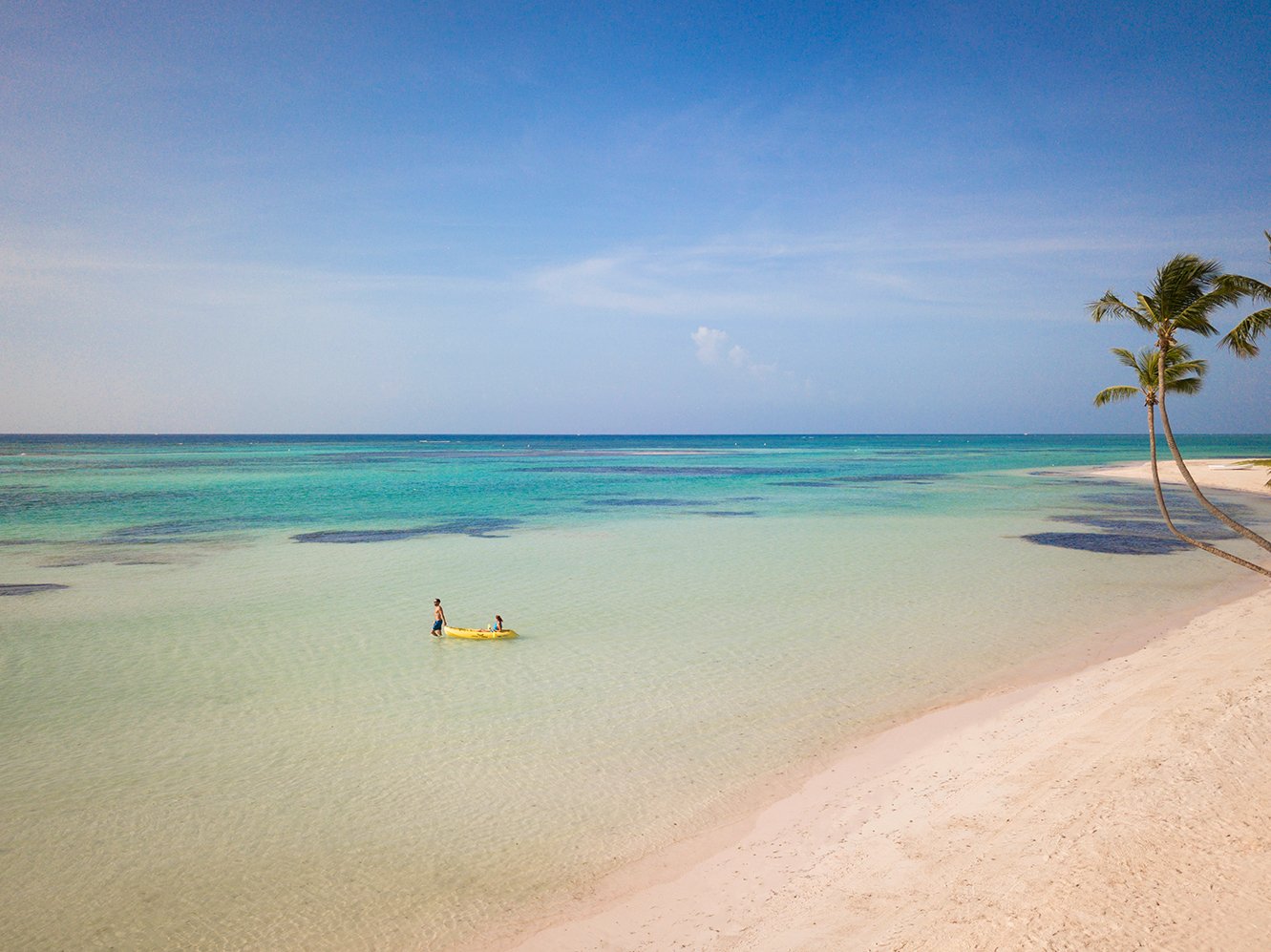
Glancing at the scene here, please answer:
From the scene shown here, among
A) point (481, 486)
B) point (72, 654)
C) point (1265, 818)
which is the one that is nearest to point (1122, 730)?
point (1265, 818)

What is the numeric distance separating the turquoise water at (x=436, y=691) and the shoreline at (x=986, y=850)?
69 cm

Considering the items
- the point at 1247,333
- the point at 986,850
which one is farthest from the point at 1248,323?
the point at 986,850

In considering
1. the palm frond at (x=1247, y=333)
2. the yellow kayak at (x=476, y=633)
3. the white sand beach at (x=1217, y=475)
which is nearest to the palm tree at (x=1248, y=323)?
the palm frond at (x=1247, y=333)

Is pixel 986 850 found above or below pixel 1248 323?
below

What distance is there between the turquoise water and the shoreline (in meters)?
0.69

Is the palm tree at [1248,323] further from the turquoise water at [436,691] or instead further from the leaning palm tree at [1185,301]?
the turquoise water at [436,691]

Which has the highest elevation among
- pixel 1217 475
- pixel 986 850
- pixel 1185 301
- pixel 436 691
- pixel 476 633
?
pixel 1185 301

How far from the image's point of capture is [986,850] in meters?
7.00

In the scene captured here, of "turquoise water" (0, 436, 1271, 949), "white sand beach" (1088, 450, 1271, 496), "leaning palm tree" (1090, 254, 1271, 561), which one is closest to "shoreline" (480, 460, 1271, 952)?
"turquoise water" (0, 436, 1271, 949)

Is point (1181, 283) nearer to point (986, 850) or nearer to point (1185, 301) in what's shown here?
point (1185, 301)

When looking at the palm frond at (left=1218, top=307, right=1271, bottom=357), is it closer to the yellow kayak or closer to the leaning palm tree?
the leaning palm tree

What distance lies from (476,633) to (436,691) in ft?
9.90

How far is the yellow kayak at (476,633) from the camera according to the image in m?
15.9

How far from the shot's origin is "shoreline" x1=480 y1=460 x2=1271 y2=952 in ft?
19.2
